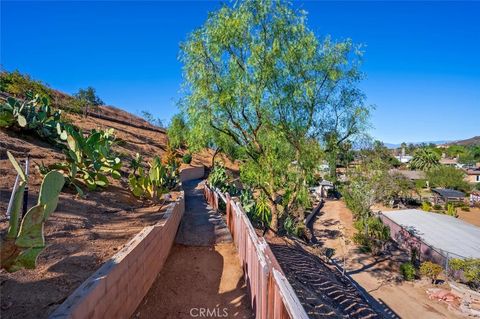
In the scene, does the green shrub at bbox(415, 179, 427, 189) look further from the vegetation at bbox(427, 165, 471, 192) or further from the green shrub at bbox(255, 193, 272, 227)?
the green shrub at bbox(255, 193, 272, 227)

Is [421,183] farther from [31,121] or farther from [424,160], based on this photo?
[31,121]

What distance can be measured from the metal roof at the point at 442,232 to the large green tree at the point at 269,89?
11.9m

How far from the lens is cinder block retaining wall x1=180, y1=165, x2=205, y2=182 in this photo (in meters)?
31.1

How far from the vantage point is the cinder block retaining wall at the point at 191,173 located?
102 feet

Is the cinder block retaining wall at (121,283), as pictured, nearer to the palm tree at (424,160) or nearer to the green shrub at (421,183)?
the green shrub at (421,183)

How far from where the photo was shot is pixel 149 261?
5.21 metres

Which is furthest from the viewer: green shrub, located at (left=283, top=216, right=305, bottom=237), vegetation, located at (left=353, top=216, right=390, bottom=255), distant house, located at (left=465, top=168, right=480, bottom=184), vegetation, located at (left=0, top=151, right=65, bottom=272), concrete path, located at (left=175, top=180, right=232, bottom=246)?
distant house, located at (left=465, top=168, right=480, bottom=184)

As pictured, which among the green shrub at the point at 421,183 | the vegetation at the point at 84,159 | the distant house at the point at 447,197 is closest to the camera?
the vegetation at the point at 84,159

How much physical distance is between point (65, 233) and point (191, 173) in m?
29.1

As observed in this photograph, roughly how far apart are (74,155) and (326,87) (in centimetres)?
863

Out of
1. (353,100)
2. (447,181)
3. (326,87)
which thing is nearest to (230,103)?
(326,87)

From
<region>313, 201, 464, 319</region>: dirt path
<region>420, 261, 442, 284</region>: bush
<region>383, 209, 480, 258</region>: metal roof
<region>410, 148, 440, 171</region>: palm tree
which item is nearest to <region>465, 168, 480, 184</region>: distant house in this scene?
<region>410, 148, 440, 171</region>: palm tree

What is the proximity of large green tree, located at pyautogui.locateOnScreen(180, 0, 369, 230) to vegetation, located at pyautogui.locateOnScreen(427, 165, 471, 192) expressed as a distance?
46985 mm
